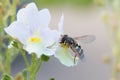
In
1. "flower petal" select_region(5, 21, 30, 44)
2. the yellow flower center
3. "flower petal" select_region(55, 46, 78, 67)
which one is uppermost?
"flower petal" select_region(5, 21, 30, 44)

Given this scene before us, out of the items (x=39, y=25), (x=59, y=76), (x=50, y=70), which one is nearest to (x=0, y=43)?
(x=39, y=25)

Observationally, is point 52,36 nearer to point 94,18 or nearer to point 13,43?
point 13,43

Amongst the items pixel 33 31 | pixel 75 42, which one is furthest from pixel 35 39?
pixel 75 42

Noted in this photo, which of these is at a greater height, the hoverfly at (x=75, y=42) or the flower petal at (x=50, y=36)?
the flower petal at (x=50, y=36)

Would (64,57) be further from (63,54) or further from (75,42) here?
(75,42)

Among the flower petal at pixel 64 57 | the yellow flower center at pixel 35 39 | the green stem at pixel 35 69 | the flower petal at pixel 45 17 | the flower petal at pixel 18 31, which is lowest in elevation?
the green stem at pixel 35 69
